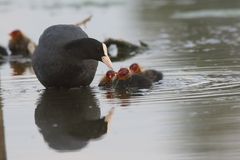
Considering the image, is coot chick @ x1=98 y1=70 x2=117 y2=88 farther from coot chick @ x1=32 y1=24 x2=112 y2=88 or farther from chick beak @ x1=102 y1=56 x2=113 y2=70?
chick beak @ x1=102 y1=56 x2=113 y2=70

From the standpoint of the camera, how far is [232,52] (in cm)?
1445

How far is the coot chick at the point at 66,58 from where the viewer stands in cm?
1069

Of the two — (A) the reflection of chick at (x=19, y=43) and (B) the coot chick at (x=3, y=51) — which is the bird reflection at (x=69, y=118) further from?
(A) the reflection of chick at (x=19, y=43)

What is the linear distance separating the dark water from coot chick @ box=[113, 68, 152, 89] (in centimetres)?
17

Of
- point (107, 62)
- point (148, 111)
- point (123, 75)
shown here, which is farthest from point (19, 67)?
point (148, 111)

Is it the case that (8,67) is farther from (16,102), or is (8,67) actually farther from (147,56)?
(16,102)

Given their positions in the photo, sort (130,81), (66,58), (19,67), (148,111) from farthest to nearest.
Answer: (19,67), (130,81), (66,58), (148,111)

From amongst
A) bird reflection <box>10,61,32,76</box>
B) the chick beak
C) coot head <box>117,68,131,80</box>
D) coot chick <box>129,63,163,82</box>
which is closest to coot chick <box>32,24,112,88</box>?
the chick beak

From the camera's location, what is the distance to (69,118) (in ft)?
28.6

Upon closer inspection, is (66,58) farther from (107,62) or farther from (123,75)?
(123,75)

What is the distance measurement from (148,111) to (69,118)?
830mm

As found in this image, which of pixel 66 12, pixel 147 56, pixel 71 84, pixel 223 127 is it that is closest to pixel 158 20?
pixel 66 12

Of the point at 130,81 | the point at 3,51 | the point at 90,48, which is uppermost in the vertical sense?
the point at 90,48

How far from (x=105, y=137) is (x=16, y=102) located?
262cm
